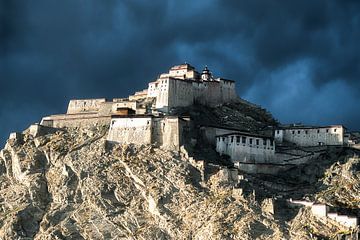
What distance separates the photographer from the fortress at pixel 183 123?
349ft

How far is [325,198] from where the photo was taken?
96.6 meters

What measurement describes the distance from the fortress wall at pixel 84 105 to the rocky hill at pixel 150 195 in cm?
1169

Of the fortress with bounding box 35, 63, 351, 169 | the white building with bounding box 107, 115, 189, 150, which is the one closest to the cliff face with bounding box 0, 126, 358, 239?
the white building with bounding box 107, 115, 189, 150

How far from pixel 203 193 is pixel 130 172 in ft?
29.9

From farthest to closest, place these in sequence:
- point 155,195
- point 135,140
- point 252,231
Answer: point 135,140 < point 155,195 < point 252,231

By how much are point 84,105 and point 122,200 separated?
26.8m

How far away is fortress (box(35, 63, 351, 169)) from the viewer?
4193 inches

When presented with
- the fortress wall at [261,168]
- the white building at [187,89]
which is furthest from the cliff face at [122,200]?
the white building at [187,89]

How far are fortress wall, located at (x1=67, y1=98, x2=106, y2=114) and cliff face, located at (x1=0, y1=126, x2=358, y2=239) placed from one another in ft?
39.3

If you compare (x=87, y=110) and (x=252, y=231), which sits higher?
(x=87, y=110)

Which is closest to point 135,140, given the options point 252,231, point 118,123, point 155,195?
point 118,123

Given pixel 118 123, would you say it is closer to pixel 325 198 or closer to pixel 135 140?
pixel 135 140

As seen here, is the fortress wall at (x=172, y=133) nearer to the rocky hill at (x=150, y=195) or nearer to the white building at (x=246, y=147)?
the rocky hill at (x=150, y=195)

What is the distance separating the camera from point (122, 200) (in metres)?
97.9
